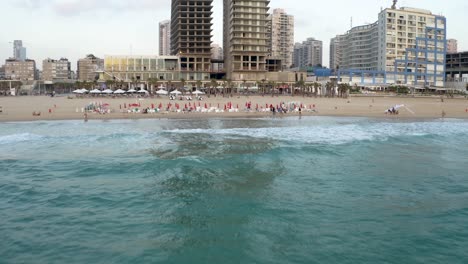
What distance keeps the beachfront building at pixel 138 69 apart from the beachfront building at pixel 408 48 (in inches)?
1744

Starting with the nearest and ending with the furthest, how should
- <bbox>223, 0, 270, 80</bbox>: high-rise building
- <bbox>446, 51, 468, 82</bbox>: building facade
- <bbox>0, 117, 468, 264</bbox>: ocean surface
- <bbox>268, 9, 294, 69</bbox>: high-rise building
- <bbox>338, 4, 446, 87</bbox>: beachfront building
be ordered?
1. <bbox>0, 117, 468, 264</bbox>: ocean surface
2. <bbox>223, 0, 270, 80</bbox>: high-rise building
3. <bbox>338, 4, 446, 87</bbox>: beachfront building
4. <bbox>446, 51, 468, 82</bbox>: building facade
5. <bbox>268, 9, 294, 69</bbox>: high-rise building

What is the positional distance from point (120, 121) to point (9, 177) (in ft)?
71.7

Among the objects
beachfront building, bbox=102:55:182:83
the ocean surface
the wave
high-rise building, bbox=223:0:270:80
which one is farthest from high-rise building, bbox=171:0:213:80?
the ocean surface

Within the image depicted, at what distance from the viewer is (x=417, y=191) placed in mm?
14414

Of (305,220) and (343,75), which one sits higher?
(343,75)

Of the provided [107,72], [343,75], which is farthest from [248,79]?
[107,72]

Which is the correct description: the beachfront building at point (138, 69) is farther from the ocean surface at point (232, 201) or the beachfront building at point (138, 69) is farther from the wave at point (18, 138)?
the ocean surface at point (232, 201)

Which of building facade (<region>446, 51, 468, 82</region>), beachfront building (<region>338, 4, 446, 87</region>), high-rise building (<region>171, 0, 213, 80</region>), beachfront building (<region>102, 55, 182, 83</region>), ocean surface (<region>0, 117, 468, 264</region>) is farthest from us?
building facade (<region>446, 51, 468, 82</region>)

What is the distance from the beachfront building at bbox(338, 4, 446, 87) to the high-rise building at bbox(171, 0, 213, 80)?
35.9m

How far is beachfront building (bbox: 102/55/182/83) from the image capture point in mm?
104938

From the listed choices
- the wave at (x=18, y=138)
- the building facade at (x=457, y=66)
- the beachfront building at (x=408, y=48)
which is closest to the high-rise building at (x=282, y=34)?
the beachfront building at (x=408, y=48)

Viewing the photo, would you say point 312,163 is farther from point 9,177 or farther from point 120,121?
point 120,121

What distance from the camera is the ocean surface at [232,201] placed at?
370 inches

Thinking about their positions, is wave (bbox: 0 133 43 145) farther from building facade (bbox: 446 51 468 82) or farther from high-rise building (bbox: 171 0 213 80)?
building facade (bbox: 446 51 468 82)
